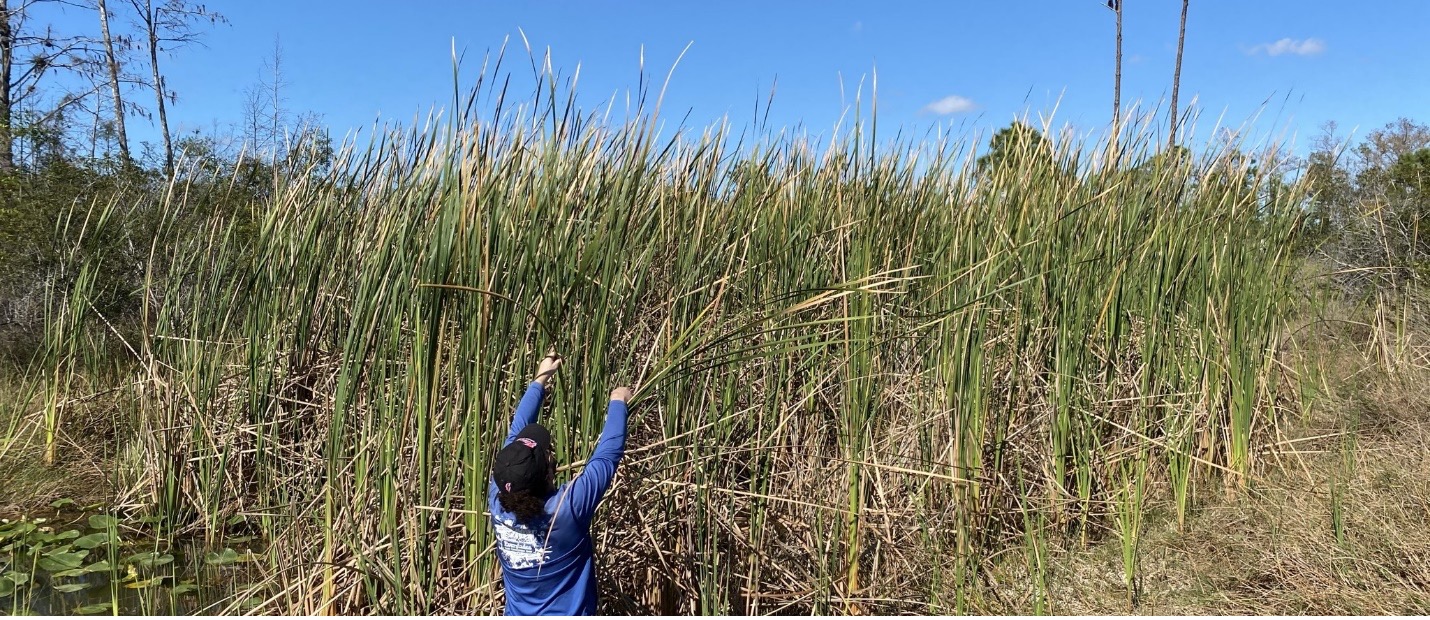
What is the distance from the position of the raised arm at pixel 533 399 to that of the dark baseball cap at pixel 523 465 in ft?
0.38

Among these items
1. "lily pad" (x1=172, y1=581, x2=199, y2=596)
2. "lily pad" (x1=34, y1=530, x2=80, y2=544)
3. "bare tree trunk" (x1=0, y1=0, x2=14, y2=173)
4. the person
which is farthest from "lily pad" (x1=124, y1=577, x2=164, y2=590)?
"bare tree trunk" (x1=0, y1=0, x2=14, y2=173)

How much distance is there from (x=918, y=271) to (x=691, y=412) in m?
1.20

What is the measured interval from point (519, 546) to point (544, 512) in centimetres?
14

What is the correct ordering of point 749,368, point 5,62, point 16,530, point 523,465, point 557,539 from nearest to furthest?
point 523,465 < point 557,539 < point 749,368 < point 16,530 < point 5,62

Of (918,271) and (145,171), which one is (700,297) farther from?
(145,171)

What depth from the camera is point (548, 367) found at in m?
2.12

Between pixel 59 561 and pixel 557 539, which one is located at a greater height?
pixel 557 539

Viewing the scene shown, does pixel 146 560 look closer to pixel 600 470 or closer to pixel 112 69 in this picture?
pixel 600 470

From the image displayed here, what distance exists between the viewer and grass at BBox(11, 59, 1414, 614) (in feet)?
7.32

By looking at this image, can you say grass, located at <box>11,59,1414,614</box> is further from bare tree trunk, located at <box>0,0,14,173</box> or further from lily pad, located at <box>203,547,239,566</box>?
bare tree trunk, located at <box>0,0,14,173</box>

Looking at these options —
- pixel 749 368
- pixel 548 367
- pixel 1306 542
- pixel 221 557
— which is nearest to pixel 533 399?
pixel 548 367

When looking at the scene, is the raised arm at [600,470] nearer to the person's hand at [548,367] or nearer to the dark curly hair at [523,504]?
the dark curly hair at [523,504]

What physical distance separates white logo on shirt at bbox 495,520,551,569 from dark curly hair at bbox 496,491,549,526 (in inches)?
2.8

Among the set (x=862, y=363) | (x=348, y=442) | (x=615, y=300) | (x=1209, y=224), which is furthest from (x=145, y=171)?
(x=1209, y=224)
